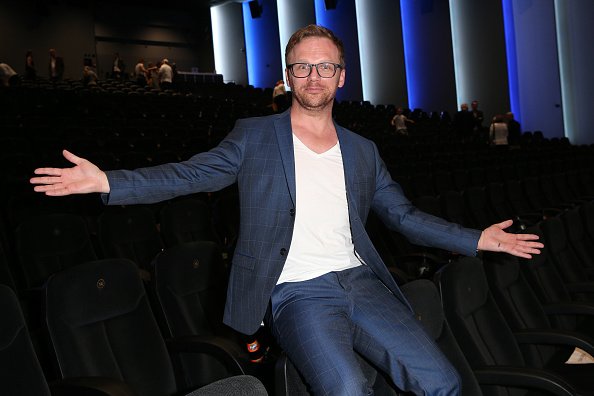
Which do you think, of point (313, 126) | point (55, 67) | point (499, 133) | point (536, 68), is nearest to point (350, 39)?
point (536, 68)

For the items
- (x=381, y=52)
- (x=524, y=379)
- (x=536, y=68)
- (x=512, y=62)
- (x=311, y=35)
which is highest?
(x=381, y=52)

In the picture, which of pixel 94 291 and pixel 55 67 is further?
pixel 55 67

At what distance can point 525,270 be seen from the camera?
3.02 metres

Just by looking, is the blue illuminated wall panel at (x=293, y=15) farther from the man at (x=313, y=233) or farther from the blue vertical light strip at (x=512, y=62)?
the man at (x=313, y=233)

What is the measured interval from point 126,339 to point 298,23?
18.5 m

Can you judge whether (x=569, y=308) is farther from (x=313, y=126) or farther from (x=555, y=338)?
(x=313, y=126)

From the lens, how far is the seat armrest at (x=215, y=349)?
2.15m

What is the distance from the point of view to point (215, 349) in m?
2.20

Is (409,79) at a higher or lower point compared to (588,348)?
higher

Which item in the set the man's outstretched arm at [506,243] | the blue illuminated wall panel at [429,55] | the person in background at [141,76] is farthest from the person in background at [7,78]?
the man's outstretched arm at [506,243]

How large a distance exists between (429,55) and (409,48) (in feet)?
2.89

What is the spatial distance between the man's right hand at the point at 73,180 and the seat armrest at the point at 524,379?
4.61ft

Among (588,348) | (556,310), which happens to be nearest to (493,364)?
→ (588,348)

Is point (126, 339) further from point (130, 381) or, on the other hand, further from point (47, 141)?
point (47, 141)
